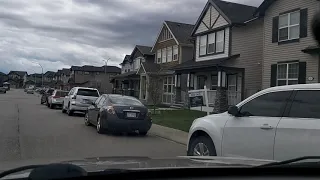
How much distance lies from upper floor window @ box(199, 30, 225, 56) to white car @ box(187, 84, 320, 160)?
2213 centimetres

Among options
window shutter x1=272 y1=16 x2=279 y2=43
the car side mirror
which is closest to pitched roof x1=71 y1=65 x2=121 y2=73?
window shutter x1=272 y1=16 x2=279 y2=43

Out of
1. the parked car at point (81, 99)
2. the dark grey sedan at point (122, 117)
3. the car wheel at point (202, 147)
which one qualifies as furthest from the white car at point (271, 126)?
the parked car at point (81, 99)

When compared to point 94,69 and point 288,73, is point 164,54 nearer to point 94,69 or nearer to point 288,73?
point 288,73

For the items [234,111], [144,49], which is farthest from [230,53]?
[144,49]

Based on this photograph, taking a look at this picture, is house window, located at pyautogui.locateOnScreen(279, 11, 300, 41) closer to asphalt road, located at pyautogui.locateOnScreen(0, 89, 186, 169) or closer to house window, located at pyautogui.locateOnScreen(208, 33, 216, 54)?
house window, located at pyautogui.locateOnScreen(208, 33, 216, 54)

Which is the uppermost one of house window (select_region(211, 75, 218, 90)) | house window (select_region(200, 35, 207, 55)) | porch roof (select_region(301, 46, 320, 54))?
house window (select_region(200, 35, 207, 55))

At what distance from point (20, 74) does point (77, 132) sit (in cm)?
19337

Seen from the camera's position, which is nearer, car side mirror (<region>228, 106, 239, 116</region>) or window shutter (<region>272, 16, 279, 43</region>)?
car side mirror (<region>228, 106, 239, 116</region>)

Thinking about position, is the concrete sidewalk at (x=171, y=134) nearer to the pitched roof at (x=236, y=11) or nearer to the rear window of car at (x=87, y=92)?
the rear window of car at (x=87, y=92)

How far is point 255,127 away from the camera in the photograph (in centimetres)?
642

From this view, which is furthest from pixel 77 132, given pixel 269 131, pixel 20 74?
pixel 20 74

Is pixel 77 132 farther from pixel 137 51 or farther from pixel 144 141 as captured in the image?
pixel 137 51

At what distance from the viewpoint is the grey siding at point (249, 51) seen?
87.3ft

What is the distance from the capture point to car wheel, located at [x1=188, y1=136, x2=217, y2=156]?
23.7ft
